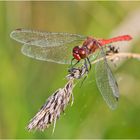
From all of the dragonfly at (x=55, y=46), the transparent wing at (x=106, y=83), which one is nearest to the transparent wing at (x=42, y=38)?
the dragonfly at (x=55, y=46)

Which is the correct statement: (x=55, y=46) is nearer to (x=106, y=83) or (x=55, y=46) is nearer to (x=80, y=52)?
(x=80, y=52)

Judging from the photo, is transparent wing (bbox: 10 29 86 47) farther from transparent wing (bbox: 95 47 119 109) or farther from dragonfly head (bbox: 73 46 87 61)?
transparent wing (bbox: 95 47 119 109)

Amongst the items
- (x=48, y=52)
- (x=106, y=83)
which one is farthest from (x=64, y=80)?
(x=106, y=83)

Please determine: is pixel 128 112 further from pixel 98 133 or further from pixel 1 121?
pixel 1 121

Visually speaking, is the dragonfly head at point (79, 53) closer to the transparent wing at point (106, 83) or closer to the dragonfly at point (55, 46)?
the dragonfly at point (55, 46)

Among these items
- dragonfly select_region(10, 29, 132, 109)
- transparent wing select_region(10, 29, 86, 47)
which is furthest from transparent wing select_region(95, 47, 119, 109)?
transparent wing select_region(10, 29, 86, 47)

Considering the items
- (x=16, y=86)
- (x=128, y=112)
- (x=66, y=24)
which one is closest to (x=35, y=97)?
(x=16, y=86)
